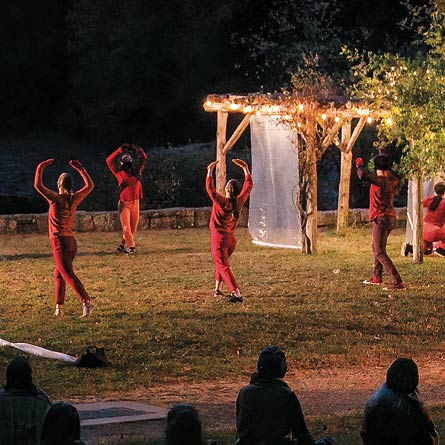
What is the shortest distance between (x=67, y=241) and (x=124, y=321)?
1.07 metres

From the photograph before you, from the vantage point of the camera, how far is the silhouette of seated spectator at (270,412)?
7.33 metres

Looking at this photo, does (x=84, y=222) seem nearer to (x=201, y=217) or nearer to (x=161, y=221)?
(x=161, y=221)

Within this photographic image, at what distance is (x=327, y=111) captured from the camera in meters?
22.4

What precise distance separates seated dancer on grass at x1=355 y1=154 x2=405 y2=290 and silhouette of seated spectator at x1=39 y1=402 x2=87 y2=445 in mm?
11239

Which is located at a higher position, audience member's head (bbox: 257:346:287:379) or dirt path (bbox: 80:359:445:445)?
audience member's head (bbox: 257:346:287:379)

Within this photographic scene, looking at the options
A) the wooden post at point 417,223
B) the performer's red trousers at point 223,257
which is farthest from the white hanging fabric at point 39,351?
the wooden post at point 417,223

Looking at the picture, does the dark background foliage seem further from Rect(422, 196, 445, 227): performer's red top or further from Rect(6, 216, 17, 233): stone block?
Rect(422, 196, 445, 227): performer's red top

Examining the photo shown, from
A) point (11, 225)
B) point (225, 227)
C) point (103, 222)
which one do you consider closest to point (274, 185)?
point (103, 222)

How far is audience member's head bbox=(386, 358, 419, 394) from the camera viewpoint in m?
7.07

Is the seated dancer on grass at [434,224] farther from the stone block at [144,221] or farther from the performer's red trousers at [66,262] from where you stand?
the performer's red trousers at [66,262]

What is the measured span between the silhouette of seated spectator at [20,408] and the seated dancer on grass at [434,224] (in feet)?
47.6

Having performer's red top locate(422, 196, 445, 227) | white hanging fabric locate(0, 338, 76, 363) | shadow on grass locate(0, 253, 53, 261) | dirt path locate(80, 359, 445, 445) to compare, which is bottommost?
dirt path locate(80, 359, 445, 445)

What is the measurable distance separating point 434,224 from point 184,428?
15.8 m

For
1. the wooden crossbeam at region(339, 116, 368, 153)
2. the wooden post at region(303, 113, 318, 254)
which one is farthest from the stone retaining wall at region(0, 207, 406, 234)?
the wooden post at region(303, 113, 318, 254)
